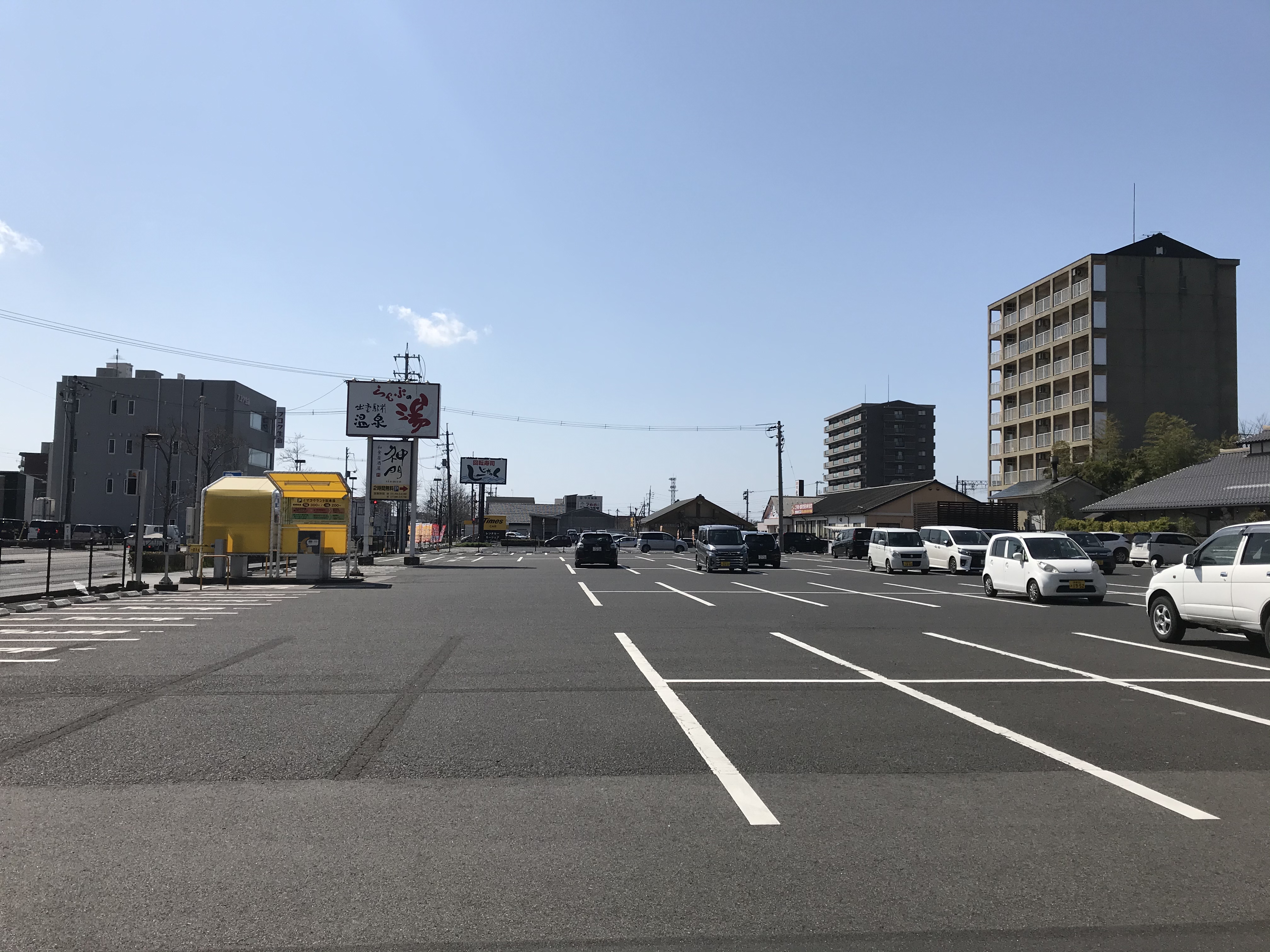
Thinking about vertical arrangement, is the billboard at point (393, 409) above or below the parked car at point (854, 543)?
above

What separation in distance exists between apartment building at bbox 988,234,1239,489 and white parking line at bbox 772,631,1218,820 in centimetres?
6374

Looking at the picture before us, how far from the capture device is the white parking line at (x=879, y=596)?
21156mm

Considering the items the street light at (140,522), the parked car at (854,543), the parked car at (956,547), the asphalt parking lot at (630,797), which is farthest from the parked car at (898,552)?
the street light at (140,522)

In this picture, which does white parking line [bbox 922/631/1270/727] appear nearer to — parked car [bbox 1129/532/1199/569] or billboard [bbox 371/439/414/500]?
parked car [bbox 1129/532/1199/569]

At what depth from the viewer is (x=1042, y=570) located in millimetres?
21406

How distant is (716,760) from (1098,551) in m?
34.2

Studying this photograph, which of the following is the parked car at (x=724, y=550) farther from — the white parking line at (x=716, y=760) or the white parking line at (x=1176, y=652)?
the white parking line at (x=716, y=760)

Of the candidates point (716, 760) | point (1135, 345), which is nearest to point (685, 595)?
point (716, 760)

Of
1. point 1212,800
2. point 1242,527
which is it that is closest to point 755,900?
point 1212,800

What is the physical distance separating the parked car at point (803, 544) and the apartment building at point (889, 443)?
70281 millimetres

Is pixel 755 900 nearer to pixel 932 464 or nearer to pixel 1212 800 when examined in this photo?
pixel 1212 800

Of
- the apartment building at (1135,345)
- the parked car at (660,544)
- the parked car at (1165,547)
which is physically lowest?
the parked car at (660,544)

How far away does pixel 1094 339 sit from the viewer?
67.6 metres

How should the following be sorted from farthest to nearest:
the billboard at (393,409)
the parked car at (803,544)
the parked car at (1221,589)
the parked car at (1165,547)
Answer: the parked car at (803,544)
the billboard at (393,409)
the parked car at (1165,547)
the parked car at (1221,589)
